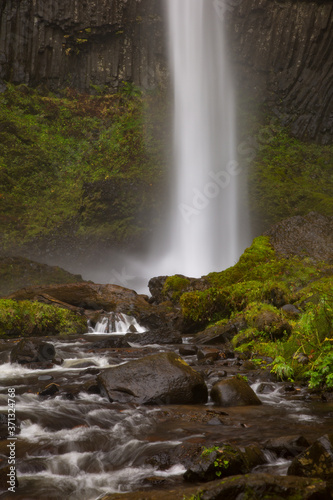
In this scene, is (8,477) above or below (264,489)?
below

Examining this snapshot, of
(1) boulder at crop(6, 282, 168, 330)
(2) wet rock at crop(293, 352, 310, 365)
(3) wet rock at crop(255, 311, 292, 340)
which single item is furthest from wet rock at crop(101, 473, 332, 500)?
(1) boulder at crop(6, 282, 168, 330)

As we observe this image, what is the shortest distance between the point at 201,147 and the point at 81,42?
13229mm

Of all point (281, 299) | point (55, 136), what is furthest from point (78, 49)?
point (281, 299)

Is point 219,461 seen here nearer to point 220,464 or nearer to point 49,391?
point 220,464

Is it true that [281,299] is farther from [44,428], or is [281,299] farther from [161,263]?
[161,263]

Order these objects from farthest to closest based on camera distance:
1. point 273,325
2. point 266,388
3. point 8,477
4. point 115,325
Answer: point 115,325, point 273,325, point 266,388, point 8,477

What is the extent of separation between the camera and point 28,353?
7.62 meters

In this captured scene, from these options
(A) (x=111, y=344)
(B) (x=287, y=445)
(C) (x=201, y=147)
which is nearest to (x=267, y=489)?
(B) (x=287, y=445)

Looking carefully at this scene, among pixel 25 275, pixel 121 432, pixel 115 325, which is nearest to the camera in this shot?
pixel 121 432

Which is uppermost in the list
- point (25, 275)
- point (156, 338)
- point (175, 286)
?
point (25, 275)

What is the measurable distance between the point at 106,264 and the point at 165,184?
665 cm

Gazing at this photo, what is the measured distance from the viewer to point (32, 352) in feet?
25.1

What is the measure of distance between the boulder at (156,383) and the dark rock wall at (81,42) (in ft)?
99.6

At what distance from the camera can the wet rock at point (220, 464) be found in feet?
9.96
